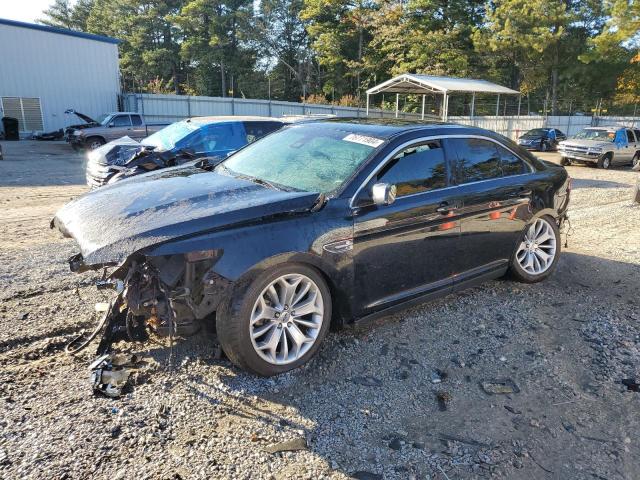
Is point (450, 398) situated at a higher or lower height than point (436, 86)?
lower

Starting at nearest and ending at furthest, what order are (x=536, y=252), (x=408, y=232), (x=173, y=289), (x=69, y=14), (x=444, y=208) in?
(x=173, y=289) < (x=408, y=232) < (x=444, y=208) < (x=536, y=252) < (x=69, y=14)

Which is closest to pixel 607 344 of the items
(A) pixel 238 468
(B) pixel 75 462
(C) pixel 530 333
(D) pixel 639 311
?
(C) pixel 530 333

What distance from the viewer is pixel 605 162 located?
58.7ft

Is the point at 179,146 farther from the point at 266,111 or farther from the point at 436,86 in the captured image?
the point at 266,111

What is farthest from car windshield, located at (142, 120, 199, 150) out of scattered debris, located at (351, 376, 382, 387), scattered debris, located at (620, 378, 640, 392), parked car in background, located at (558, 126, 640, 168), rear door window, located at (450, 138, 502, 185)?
parked car in background, located at (558, 126, 640, 168)

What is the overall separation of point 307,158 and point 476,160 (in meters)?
1.60

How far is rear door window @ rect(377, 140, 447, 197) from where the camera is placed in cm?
388

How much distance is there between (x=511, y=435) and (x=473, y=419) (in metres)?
0.23

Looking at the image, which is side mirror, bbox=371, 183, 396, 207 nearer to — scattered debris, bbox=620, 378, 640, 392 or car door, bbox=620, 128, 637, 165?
scattered debris, bbox=620, 378, 640, 392

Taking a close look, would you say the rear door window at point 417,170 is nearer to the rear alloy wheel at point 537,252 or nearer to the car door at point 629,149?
the rear alloy wheel at point 537,252

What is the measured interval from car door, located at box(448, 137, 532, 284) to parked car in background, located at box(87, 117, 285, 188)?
4996mm

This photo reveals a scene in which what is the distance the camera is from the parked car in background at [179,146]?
8359 mm

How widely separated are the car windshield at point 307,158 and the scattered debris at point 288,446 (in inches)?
67.5

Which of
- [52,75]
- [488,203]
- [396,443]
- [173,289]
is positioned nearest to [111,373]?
[173,289]
